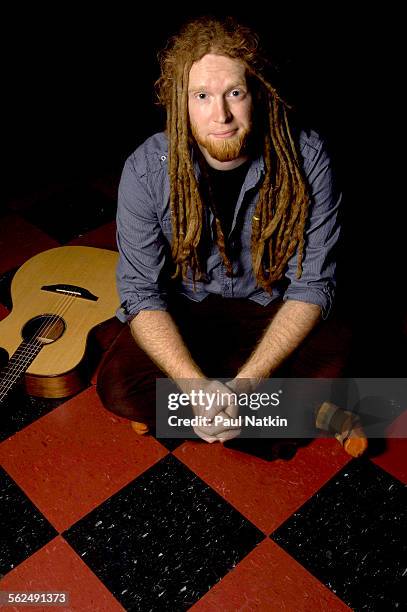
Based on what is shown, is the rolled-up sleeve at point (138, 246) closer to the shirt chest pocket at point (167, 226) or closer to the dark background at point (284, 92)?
the shirt chest pocket at point (167, 226)

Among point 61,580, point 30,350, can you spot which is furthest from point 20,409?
point 61,580

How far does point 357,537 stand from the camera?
1.25 meters

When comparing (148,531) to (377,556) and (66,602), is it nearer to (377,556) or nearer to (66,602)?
(66,602)

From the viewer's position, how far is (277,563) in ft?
3.96

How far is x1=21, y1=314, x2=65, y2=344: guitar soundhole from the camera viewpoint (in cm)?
157

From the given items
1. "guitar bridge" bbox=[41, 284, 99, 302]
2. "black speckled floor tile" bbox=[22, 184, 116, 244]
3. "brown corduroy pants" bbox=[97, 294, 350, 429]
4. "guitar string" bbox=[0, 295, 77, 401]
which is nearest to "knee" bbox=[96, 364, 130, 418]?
"brown corduroy pants" bbox=[97, 294, 350, 429]

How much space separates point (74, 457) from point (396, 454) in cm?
86

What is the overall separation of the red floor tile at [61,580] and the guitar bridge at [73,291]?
74 centimetres

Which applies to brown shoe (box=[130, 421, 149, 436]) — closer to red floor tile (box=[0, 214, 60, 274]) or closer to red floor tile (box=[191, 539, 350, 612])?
red floor tile (box=[191, 539, 350, 612])

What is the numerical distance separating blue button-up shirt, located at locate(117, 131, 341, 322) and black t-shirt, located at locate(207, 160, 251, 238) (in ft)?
0.06

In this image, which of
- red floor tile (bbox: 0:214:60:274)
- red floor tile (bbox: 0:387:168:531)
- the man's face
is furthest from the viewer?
red floor tile (bbox: 0:214:60:274)

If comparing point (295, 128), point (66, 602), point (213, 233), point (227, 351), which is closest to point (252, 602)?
point (66, 602)

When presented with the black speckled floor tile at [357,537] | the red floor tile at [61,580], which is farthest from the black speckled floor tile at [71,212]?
the black speckled floor tile at [357,537]

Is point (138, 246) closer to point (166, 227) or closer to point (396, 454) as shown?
point (166, 227)
